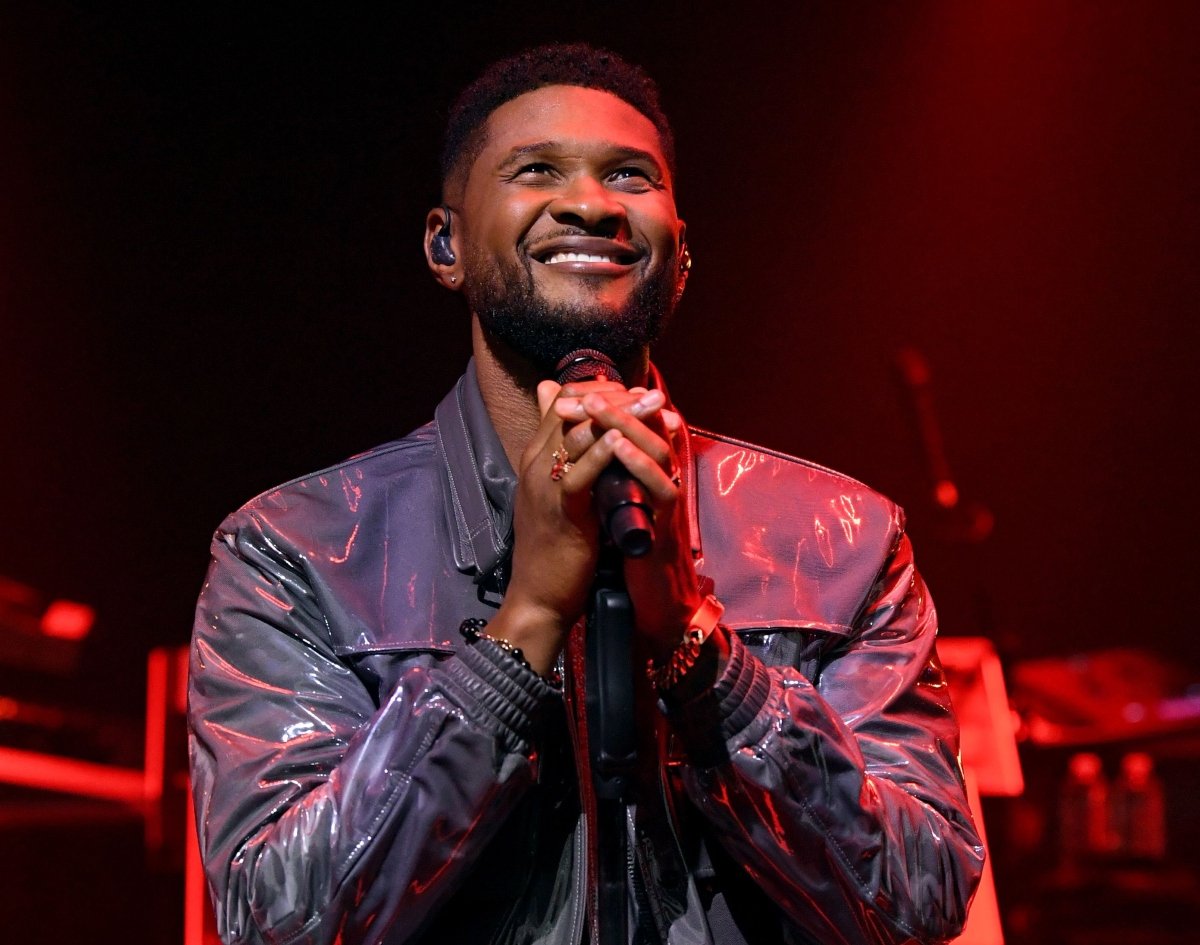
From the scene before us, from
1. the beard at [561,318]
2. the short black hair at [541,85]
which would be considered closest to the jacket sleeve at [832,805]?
the beard at [561,318]

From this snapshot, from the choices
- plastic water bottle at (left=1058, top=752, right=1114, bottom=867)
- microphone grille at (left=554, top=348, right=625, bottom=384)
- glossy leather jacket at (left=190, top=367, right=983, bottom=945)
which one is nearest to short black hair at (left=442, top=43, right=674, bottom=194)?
glossy leather jacket at (left=190, top=367, right=983, bottom=945)

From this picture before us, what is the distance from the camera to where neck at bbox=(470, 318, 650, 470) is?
1714 millimetres

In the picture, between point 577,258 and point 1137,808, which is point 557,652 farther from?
point 1137,808

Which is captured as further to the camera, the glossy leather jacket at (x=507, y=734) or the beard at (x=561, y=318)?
the beard at (x=561, y=318)

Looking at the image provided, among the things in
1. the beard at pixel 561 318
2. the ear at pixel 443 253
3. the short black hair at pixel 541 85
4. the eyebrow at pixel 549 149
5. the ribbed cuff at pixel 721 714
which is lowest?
the ribbed cuff at pixel 721 714

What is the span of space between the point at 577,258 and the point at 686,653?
576 millimetres

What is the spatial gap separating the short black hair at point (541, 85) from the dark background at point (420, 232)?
96cm

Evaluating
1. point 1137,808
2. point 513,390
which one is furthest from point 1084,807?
point 513,390

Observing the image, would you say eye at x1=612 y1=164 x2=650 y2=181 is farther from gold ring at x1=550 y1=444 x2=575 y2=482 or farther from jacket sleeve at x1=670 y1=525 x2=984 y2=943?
jacket sleeve at x1=670 y1=525 x2=984 y2=943

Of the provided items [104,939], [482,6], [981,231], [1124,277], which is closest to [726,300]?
[981,231]

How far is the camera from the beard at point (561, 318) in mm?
1611

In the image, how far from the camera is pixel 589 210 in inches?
63.4

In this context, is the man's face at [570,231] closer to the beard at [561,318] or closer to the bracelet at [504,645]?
the beard at [561,318]

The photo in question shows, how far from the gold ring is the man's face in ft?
1.31
